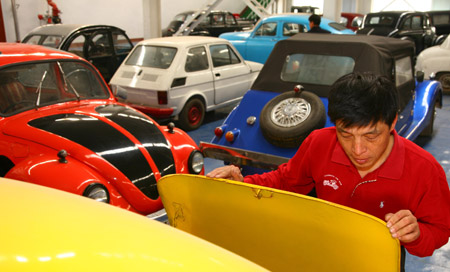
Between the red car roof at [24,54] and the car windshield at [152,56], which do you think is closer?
the red car roof at [24,54]

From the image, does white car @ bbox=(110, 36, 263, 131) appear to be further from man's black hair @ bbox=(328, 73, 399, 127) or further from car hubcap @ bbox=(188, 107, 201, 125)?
man's black hair @ bbox=(328, 73, 399, 127)

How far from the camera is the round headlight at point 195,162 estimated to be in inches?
174

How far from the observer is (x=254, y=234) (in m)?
1.85

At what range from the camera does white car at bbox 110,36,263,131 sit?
23.7 feet

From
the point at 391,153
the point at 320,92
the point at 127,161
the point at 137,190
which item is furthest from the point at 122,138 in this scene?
the point at 391,153

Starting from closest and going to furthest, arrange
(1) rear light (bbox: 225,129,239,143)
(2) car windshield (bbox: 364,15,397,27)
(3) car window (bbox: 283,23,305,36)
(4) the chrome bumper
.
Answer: (4) the chrome bumper → (1) rear light (bbox: 225,129,239,143) → (3) car window (bbox: 283,23,305,36) → (2) car windshield (bbox: 364,15,397,27)

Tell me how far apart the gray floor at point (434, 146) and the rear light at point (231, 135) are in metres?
1.14

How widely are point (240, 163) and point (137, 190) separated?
128cm

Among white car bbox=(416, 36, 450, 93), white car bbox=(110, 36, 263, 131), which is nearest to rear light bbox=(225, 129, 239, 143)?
white car bbox=(110, 36, 263, 131)

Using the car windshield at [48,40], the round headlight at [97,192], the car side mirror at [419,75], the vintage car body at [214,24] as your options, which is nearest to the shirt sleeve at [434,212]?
the round headlight at [97,192]

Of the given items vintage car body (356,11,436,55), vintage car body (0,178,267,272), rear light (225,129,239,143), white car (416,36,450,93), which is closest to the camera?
vintage car body (0,178,267,272)

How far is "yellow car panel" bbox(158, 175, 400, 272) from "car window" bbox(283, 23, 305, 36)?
9.94 meters

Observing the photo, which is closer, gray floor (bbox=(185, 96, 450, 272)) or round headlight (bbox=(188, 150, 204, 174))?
gray floor (bbox=(185, 96, 450, 272))

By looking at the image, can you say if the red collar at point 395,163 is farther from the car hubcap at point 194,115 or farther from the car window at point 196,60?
the car hubcap at point 194,115
